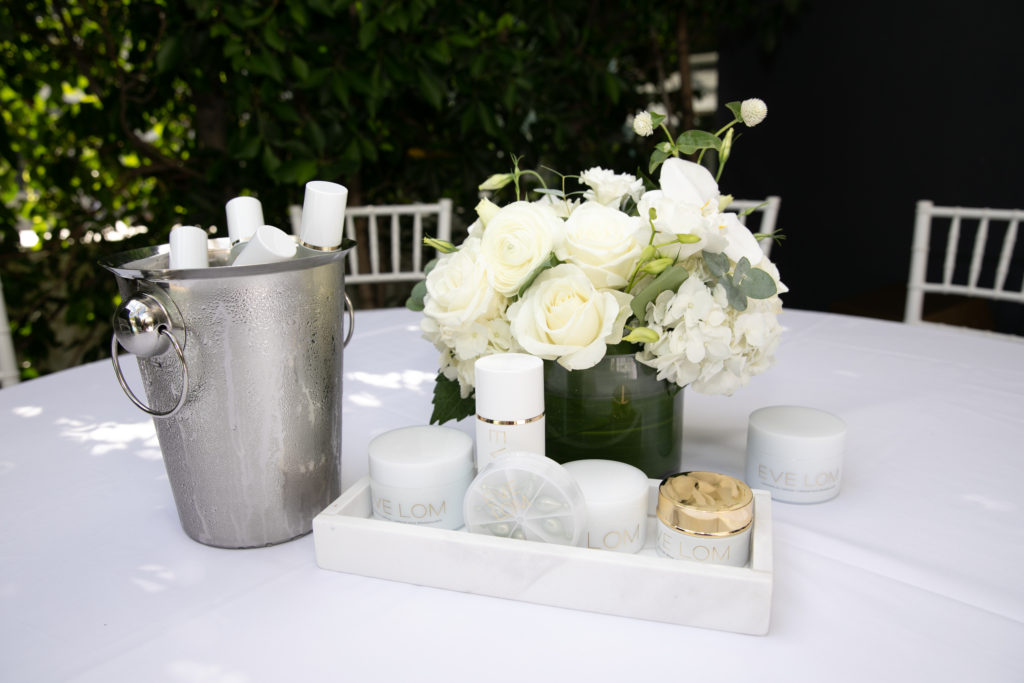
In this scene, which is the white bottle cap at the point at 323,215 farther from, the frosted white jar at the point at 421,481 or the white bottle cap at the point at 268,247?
the frosted white jar at the point at 421,481

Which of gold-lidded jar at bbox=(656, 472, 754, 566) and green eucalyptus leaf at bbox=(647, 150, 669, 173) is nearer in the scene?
gold-lidded jar at bbox=(656, 472, 754, 566)

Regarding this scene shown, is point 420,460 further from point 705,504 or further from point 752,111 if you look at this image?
point 752,111

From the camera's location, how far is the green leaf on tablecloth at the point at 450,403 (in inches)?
28.0

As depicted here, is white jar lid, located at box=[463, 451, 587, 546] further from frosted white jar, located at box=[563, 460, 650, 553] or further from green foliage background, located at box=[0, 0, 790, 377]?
green foliage background, located at box=[0, 0, 790, 377]

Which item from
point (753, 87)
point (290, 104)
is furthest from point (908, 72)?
point (290, 104)

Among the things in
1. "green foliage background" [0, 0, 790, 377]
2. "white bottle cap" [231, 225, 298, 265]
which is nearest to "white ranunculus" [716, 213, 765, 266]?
"white bottle cap" [231, 225, 298, 265]

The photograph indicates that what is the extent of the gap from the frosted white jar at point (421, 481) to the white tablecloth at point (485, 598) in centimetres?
6

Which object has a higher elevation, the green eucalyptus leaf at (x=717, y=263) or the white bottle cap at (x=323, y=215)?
Answer: the white bottle cap at (x=323, y=215)

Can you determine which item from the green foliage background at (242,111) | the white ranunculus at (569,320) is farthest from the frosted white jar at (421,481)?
the green foliage background at (242,111)

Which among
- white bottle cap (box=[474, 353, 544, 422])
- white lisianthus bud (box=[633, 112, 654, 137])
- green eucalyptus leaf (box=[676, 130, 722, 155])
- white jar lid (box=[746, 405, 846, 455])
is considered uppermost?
white lisianthus bud (box=[633, 112, 654, 137])

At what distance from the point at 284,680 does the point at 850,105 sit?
2888 millimetres

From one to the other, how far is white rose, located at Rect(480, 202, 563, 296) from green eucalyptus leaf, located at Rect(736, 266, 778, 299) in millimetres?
152

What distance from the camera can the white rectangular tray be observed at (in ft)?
1.63

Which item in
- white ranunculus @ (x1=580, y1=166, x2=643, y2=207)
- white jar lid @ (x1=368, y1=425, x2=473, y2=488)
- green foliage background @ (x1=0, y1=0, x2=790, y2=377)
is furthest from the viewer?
green foliage background @ (x1=0, y1=0, x2=790, y2=377)
